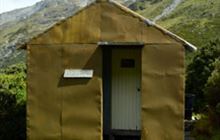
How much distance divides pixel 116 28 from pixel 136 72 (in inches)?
69.4

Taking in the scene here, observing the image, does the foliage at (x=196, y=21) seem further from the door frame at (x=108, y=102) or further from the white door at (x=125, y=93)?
the door frame at (x=108, y=102)

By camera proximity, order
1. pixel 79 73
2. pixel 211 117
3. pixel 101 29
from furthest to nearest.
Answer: pixel 211 117 → pixel 101 29 → pixel 79 73

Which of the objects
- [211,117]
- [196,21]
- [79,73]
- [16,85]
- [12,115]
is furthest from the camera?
[196,21]

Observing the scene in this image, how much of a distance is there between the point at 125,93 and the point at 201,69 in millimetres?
22566

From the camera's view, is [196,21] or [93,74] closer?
[93,74]

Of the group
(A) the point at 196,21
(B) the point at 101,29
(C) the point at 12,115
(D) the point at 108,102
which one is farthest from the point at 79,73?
(A) the point at 196,21

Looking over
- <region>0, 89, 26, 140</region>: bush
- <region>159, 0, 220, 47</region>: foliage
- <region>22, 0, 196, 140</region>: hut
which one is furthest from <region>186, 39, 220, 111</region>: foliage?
<region>159, 0, 220, 47</region>: foliage

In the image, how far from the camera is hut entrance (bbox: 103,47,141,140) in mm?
17812

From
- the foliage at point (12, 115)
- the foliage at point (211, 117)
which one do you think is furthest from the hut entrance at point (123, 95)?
the foliage at point (211, 117)

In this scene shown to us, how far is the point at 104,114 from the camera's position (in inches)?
702

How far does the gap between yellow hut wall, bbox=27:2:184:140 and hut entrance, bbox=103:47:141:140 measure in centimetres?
117

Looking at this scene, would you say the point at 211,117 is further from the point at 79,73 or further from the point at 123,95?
the point at 79,73

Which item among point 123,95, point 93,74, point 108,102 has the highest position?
point 93,74

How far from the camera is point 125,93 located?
1795 cm
